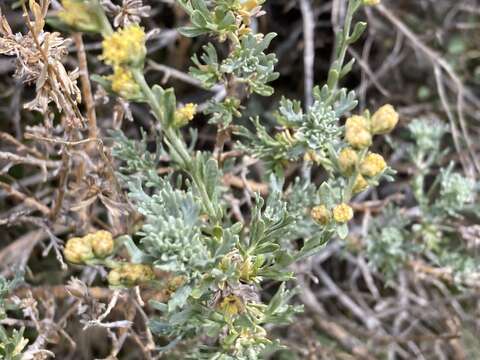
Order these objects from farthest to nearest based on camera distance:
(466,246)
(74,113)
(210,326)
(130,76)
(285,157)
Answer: (466,246) < (285,157) < (74,113) < (210,326) < (130,76)

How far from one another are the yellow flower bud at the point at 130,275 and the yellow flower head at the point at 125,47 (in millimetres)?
409

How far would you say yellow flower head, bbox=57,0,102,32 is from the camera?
40.4 inches

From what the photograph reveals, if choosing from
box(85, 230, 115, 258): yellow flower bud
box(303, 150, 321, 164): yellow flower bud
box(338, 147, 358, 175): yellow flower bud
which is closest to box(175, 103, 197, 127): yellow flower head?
box(85, 230, 115, 258): yellow flower bud

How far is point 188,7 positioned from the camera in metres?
1.36

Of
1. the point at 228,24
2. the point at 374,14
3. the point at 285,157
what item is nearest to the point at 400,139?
the point at 374,14

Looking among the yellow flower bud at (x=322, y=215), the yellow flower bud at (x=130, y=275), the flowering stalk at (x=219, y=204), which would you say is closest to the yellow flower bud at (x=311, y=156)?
the flowering stalk at (x=219, y=204)

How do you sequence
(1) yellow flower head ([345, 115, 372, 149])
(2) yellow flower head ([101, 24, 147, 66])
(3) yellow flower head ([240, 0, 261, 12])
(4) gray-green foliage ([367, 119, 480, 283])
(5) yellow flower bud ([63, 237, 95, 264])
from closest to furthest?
1. (2) yellow flower head ([101, 24, 147, 66])
2. (5) yellow flower bud ([63, 237, 95, 264])
3. (1) yellow flower head ([345, 115, 372, 149])
4. (3) yellow flower head ([240, 0, 261, 12])
5. (4) gray-green foliage ([367, 119, 480, 283])

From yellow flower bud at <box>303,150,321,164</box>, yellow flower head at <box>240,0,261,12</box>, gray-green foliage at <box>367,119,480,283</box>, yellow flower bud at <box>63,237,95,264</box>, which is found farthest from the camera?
gray-green foliage at <box>367,119,480,283</box>

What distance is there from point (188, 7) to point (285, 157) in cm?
49

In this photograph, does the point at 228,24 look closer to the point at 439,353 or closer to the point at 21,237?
the point at 21,237

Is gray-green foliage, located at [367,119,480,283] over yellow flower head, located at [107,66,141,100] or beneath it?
beneath

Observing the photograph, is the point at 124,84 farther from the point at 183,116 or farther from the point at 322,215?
the point at 322,215

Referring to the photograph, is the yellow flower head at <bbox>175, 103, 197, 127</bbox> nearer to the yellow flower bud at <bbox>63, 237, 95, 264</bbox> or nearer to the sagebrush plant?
the sagebrush plant

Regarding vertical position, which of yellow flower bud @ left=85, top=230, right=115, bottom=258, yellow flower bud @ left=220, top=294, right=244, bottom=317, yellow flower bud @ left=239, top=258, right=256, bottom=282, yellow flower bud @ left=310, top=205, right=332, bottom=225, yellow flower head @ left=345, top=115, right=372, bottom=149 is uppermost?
yellow flower head @ left=345, top=115, right=372, bottom=149
